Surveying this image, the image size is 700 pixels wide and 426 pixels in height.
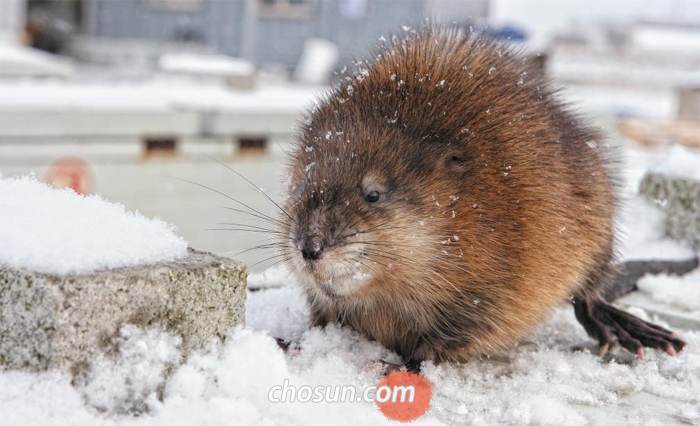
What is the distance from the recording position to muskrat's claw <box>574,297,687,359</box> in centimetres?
277

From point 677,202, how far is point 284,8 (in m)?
12.9

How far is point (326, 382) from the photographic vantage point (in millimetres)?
2160

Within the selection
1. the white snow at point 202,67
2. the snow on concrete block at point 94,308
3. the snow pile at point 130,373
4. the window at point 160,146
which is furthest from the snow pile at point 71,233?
the white snow at point 202,67

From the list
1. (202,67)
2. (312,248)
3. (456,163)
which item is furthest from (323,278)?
(202,67)

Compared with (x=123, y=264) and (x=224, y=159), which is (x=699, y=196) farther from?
(x=224, y=159)

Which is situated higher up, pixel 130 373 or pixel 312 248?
Result: pixel 312 248

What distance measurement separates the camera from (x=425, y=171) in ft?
7.68

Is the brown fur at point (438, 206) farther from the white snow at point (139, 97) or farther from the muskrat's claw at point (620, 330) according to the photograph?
the white snow at point (139, 97)

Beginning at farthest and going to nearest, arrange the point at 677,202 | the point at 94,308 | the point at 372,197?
the point at 677,202
the point at 372,197
the point at 94,308

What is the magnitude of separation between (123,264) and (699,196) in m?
3.13

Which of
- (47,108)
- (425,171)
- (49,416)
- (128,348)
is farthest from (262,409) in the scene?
(47,108)

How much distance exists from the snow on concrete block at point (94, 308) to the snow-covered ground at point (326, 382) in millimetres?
38

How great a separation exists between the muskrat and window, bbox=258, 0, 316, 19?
44.8ft

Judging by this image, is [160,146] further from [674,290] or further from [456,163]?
[456,163]
